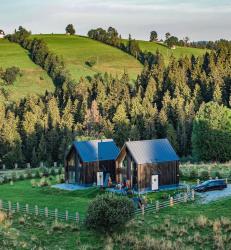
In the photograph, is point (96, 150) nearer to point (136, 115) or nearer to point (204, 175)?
A: point (204, 175)

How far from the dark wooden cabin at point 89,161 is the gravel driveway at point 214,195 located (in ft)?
49.8

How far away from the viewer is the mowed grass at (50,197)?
152 ft

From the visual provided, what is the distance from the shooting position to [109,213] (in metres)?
34.2

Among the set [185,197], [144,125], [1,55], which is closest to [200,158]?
[144,125]

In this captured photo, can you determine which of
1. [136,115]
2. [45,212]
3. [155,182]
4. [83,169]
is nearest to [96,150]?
[83,169]

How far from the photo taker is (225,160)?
82.9 metres

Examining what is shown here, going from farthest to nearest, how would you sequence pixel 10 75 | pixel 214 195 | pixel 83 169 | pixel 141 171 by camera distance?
pixel 10 75, pixel 83 169, pixel 141 171, pixel 214 195

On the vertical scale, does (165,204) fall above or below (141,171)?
below

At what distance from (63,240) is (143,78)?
352 ft

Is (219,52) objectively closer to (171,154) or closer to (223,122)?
(223,122)

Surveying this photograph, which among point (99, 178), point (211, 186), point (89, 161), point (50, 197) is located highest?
point (89, 161)

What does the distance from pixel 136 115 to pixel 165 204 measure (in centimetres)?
6753

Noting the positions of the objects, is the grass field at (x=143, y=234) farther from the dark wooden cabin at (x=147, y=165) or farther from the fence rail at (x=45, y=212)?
the dark wooden cabin at (x=147, y=165)

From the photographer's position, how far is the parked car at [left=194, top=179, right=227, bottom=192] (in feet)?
156
